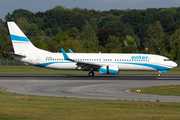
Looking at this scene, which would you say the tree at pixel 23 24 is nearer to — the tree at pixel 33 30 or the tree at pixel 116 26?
the tree at pixel 33 30

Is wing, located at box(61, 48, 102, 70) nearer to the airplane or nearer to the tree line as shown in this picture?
the airplane

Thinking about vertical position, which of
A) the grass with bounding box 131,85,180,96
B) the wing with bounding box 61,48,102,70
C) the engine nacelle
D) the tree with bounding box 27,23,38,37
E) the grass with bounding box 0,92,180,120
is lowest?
the grass with bounding box 131,85,180,96

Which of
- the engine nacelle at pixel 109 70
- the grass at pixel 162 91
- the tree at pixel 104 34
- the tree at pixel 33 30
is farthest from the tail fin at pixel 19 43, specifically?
the tree at pixel 33 30

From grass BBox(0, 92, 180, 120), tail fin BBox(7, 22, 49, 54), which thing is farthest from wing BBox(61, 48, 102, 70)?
grass BBox(0, 92, 180, 120)

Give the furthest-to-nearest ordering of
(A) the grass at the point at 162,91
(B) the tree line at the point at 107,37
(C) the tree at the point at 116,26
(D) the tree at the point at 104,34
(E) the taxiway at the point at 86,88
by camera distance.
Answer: (C) the tree at the point at 116,26 → (D) the tree at the point at 104,34 → (B) the tree line at the point at 107,37 → (A) the grass at the point at 162,91 → (E) the taxiway at the point at 86,88

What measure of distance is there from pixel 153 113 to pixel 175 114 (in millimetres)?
1130

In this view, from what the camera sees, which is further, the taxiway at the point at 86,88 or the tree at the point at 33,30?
the tree at the point at 33,30


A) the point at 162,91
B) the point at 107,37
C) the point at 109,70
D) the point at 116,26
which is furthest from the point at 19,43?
the point at 116,26

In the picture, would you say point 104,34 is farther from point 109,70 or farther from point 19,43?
point 109,70

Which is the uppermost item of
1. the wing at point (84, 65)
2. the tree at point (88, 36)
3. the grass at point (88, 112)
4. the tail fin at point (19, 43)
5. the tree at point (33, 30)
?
the tree at point (33, 30)

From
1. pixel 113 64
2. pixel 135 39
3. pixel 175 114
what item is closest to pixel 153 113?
pixel 175 114

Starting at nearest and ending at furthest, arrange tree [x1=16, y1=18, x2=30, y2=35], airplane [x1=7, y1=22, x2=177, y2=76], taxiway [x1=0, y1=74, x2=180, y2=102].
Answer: taxiway [x1=0, y1=74, x2=180, y2=102], airplane [x1=7, y1=22, x2=177, y2=76], tree [x1=16, y1=18, x2=30, y2=35]

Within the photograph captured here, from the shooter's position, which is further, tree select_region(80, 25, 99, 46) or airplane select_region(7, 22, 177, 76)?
tree select_region(80, 25, 99, 46)

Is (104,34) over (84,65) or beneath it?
over
